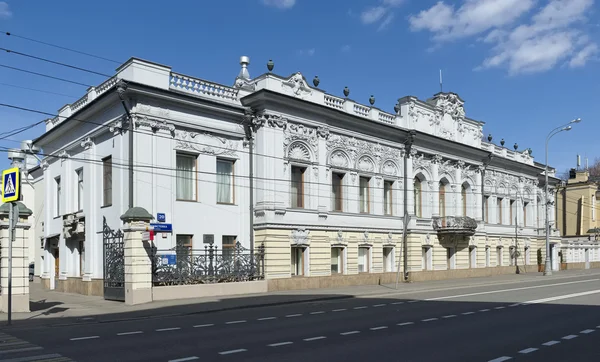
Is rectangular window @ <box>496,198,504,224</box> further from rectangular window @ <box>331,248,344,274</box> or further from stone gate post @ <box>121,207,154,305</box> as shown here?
stone gate post @ <box>121,207,154,305</box>

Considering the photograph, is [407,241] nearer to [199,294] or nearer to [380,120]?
[380,120]

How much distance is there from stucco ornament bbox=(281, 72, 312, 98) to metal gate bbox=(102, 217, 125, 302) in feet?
35.6

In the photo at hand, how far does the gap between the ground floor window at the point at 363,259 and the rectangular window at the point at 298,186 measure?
212 inches

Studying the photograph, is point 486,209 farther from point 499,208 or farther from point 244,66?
point 244,66

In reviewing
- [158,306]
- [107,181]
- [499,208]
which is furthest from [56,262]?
[499,208]

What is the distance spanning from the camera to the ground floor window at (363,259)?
106 feet

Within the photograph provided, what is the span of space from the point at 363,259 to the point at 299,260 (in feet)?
17.0

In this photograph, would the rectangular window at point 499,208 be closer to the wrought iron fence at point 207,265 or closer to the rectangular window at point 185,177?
the wrought iron fence at point 207,265

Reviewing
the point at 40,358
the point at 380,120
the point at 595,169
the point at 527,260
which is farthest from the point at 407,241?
the point at 595,169

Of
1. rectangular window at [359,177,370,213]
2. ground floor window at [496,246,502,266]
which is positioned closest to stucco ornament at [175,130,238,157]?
rectangular window at [359,177,370,213]

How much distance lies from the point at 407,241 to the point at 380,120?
7.72m

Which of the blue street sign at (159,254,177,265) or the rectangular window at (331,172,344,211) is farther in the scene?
the rectangular window at (331,172,344,211)

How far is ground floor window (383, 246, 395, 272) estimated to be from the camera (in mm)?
34156

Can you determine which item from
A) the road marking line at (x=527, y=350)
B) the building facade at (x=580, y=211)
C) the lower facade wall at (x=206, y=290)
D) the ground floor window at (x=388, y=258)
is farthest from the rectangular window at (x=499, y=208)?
the road marking line at (x=527, y=350)
